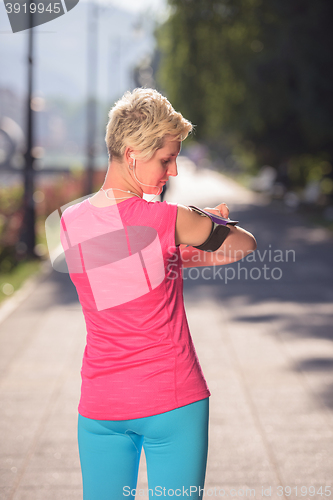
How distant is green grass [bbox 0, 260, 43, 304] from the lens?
9772 millimetres

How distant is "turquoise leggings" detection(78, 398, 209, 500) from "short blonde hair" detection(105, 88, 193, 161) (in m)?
0.84

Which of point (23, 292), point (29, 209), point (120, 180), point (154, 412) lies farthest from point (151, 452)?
point (29, 209)

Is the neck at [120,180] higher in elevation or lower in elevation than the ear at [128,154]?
lower

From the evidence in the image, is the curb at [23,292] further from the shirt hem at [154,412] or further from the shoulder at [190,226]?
the shoulder at [190,226]

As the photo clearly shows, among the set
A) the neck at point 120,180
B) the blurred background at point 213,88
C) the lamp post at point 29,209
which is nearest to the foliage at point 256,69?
the blurred background at point 213,88

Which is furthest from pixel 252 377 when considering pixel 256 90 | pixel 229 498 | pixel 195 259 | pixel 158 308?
pixel 256 90

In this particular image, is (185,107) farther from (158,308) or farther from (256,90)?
(158,308)

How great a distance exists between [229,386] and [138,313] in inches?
142

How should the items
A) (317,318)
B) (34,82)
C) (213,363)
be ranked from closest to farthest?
(213,363) → (317,318) → (34,82)

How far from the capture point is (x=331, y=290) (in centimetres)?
966

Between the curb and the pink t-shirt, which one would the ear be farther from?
the curb

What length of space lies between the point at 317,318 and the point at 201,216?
6.20m

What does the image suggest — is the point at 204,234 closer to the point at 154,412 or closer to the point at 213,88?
the point at 154,412

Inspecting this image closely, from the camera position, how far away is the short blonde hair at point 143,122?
179 centimetres
